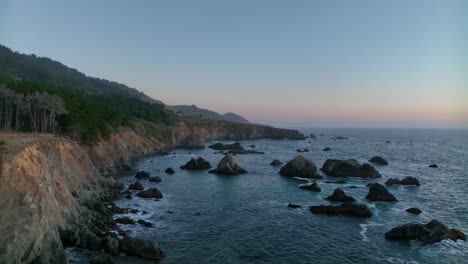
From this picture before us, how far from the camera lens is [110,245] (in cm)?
3002

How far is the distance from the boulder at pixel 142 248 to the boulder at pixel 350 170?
48994 millimetres

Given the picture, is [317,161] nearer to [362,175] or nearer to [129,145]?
[362,175]

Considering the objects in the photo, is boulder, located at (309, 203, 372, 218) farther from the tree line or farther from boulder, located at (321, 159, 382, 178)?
the tree line

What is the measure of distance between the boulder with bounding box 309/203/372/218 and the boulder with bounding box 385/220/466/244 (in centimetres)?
682

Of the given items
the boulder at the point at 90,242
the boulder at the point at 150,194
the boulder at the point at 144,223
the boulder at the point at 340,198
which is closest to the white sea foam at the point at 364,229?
the boulder at the point at 340,198

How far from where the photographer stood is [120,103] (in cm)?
13938

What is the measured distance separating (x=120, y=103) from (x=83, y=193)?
10110 cm

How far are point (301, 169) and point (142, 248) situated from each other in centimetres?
4554

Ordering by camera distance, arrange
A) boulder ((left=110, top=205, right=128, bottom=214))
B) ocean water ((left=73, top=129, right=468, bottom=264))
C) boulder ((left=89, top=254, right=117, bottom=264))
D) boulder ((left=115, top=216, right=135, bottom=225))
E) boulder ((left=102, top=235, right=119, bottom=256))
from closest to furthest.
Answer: boulder ((left=89, top=254, right=117, bottom=264)) → boulder ((left=102, top=235, right=119, bottom=256)) → ocean water ((left=73, top=129, right=468, bottom=264)) → boulder ((left=115, top=216, right=135, bottom=225)) → boulder ((left=110, top=205, right=128, bottom=214))

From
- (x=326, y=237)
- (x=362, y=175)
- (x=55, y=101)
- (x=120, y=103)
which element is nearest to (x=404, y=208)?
(x=326, y=237)

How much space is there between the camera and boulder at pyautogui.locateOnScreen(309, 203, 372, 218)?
138 feet

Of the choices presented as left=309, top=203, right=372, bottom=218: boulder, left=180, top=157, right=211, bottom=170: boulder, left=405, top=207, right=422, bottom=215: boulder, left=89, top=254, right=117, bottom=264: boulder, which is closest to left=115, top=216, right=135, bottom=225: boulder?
left=89, top=254, right=117, bottom=264: boulder

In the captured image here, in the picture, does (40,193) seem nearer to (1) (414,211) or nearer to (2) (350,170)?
(1) (414,211)

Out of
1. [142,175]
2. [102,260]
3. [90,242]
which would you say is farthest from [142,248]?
[142,175]
